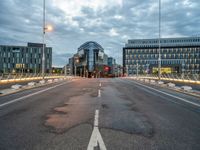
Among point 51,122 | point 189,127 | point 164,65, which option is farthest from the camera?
point 164,65

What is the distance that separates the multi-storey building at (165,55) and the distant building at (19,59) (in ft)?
211

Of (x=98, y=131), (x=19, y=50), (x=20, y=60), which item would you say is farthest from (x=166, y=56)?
(x=98, y=131)

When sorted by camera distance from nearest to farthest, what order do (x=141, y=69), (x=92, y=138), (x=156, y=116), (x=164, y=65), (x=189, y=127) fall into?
(x=92, y=138)
(x=189, y=127)
(x=156, y=116)
(x=164, y=65)
(x=141, y=69)

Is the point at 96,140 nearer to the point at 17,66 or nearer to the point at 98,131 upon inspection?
the point at 98,131

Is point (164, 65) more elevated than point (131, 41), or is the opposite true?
point (131, 41)

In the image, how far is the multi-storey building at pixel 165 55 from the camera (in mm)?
140000

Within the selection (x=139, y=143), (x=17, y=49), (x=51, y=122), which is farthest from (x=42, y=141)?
(x=17, y=49)

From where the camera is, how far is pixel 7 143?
4.49 m

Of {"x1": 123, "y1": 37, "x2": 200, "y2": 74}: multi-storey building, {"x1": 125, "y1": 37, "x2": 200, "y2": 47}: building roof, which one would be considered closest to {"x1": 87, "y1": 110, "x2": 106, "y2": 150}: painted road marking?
{"x1": 123, "y1": 37, "x2": 200, "y2": 74}: multi-storey building

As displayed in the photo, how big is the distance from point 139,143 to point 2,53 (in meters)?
116

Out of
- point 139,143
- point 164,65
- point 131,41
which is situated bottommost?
point 139,143

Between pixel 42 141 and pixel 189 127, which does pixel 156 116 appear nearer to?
pixel 189 127

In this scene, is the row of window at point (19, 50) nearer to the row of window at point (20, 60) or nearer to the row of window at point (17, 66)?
the row of window at point (20, 60)

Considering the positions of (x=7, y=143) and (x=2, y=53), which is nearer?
(x=7, y=143)
